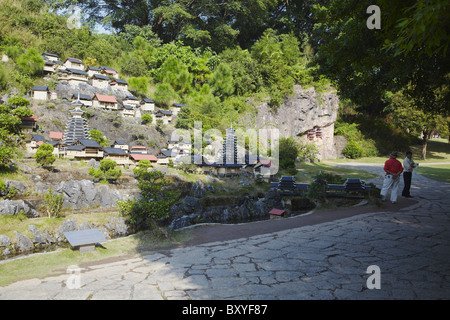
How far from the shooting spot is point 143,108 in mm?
22438

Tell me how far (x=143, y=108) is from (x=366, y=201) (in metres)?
17.4

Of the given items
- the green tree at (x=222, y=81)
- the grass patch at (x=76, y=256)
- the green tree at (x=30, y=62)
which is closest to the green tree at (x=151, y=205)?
the grass patch at (x=76, y=256)

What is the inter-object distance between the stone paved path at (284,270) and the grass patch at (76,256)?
40 cm

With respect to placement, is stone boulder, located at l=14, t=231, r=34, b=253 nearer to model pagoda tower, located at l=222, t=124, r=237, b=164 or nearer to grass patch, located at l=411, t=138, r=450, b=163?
model pagoda tower, located at l=222, t=124, r=237, b=164

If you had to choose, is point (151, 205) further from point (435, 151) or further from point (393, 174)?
point (435, 151)

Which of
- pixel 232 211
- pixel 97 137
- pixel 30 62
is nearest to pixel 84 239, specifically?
pixel 232 211

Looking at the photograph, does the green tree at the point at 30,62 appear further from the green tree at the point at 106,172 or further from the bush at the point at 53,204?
the bush at the point at 53,204

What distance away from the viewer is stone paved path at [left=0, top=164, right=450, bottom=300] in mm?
3689

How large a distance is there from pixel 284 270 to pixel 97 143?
14.4 m

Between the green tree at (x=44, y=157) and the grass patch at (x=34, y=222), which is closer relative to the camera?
the grass patch at (x=34, y=222)

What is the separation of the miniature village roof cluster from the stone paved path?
35.8 feet

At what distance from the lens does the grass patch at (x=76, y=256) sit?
4.68 meters

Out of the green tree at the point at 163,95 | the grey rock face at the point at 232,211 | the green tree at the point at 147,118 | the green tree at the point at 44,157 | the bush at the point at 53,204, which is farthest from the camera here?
the green tree at the point at 163,95
